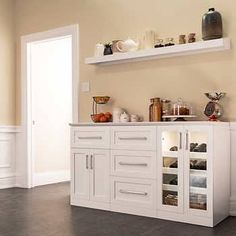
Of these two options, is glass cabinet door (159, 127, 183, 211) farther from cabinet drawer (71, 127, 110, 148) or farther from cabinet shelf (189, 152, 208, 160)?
cabinet drawer (71, 127, 110, 148)

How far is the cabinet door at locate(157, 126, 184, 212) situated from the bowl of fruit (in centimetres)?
86

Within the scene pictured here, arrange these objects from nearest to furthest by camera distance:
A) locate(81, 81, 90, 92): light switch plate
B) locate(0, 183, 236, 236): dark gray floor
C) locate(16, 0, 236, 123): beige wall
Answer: locate(0, 183, 236, 236): dark gray floor
locate(16, 0, 236, 123): beige wall
locate(81, 81, 90, 92): light switch plate

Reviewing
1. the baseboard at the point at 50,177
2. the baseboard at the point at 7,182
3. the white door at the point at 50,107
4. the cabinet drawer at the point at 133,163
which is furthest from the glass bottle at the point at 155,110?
the baseboard at the point at 7,182

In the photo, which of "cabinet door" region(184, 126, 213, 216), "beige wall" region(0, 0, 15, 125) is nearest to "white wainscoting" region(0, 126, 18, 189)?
"beige wall" region(0, 0, 15, 125)

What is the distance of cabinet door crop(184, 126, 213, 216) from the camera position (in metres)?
3.12

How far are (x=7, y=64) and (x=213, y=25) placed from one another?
9.95ft

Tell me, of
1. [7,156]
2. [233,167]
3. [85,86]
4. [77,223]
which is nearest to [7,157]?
[7,156]

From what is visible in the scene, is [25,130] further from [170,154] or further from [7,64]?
[170,154]

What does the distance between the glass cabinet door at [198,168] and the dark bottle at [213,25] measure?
953 mm

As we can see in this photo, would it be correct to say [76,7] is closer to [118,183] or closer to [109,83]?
[109,83]

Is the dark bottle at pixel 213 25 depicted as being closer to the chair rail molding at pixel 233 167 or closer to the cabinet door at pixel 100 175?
the chair rail molding at pixel 233 167

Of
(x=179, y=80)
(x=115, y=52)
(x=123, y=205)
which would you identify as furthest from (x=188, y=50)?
(x=123, y=205)

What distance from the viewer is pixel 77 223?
3.18 m

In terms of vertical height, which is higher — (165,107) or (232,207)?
(165,107)
